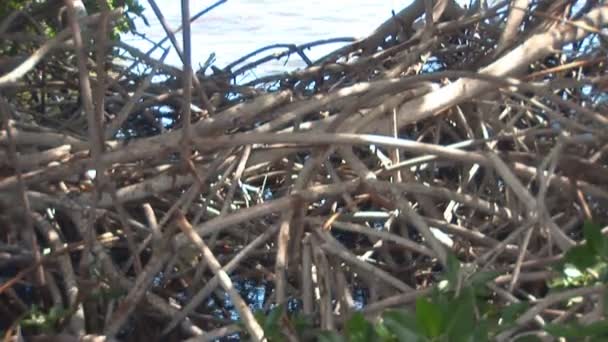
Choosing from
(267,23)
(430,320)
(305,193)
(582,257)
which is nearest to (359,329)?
(430,320)

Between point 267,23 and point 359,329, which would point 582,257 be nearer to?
point 359,329

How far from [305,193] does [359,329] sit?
444 mm

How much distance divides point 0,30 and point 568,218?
44.0 inches

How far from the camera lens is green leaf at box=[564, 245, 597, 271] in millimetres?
1830

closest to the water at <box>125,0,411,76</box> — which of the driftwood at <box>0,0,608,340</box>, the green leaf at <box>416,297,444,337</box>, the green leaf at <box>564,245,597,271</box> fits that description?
the driftwood at <box>0,0,608,340</box>

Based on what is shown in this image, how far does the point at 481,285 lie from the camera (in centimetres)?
187

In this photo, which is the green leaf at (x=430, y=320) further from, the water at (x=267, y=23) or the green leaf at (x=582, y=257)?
the water at (x=267, y=23)

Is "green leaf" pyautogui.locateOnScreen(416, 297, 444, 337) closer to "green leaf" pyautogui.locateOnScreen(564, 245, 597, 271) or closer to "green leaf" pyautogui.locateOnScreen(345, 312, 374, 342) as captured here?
"green leaf" pyautogui.locateOnScreen(345, 312, 374, 342)

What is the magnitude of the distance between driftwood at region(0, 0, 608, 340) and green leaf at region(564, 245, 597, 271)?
0.14 ft

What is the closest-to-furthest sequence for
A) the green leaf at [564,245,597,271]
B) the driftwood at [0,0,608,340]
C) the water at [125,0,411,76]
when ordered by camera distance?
1. the green leaf at [564,245,597,271]
2. the driftwood at [0,0,608,340]
3. the water at [125,0,411,76]

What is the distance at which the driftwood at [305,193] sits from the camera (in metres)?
2.08

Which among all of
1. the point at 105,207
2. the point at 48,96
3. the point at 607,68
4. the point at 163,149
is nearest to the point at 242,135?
the point at 163,149

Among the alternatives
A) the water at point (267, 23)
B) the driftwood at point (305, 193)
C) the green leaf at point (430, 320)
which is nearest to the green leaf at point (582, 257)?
the driftwood at point (305, 193)

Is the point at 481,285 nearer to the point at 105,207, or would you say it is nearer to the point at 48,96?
the point at 105,207
